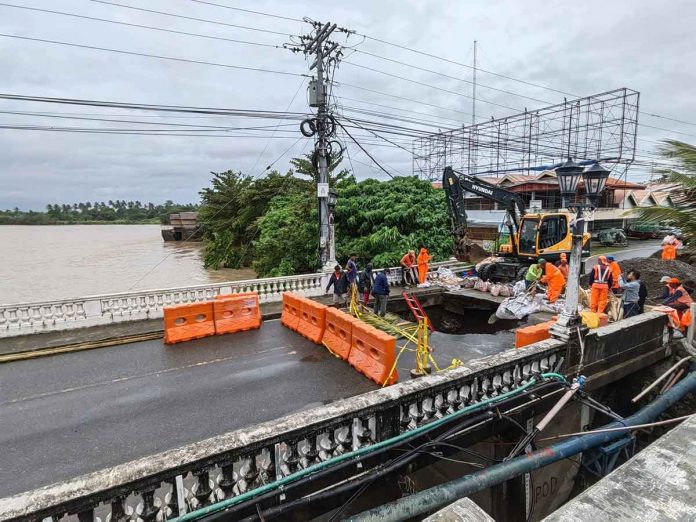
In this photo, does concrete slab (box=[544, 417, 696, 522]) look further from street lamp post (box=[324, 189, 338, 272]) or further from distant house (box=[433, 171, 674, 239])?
distant house (box=[433, 171, 674, 239])

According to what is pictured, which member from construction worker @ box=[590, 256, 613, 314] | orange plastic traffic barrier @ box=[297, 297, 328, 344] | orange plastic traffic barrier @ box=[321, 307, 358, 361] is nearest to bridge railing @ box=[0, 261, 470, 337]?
orange plastic traffic barrier @ box=[297, 297, 328, 344]

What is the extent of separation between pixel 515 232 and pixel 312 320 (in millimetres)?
10205

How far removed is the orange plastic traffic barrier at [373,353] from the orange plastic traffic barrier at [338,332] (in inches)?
6.1

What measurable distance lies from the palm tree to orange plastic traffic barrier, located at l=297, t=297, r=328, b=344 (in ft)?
30.2

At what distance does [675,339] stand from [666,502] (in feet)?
23.3

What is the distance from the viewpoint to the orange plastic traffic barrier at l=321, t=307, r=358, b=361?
828cm

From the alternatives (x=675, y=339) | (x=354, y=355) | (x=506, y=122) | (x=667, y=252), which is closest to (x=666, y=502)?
(x=354, y=355)

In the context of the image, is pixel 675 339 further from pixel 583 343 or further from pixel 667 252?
pixel 667 252

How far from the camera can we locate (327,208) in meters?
13.5

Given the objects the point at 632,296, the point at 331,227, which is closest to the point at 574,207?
the point at 632,296

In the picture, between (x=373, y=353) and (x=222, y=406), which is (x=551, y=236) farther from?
(x=222, y=406)

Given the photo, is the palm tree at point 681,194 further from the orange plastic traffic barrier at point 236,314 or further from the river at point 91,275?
the river at point 91,275

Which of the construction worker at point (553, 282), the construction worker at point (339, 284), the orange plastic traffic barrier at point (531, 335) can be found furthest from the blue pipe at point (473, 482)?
the construction worker at point (339, 284)

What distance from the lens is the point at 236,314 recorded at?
10344 mm
